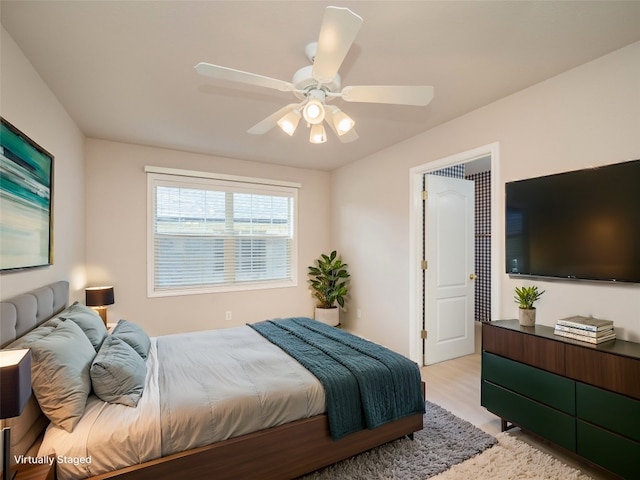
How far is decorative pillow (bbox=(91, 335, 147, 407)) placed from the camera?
169 centimetres

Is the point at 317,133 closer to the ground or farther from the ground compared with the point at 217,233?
farther from the ground

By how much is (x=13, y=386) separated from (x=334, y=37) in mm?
1781

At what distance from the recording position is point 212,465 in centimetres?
164

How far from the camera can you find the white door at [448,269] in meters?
3.77

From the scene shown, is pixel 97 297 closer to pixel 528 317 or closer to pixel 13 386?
pixel 13 386

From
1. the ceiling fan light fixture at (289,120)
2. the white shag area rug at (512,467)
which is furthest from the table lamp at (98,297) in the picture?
the white shag area rug at (512,467)

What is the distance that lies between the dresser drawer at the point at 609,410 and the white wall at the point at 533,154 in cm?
48

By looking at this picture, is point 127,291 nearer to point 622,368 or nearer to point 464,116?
point 464,116

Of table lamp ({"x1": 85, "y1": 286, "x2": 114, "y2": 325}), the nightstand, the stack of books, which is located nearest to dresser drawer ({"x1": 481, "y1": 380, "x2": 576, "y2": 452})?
the stack of books

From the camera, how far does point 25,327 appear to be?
177 centimetres

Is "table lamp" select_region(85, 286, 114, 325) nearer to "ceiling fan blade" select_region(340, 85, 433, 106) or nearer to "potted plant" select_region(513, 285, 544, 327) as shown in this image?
"ceiling fan blade" select_region(340, 85, 433, 106)

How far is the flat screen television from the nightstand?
309cm

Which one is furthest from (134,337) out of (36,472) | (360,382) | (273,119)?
(273,119)

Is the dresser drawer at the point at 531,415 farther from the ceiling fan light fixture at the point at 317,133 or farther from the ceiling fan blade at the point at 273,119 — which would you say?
the ceiling fan blade at the point at 273,119
